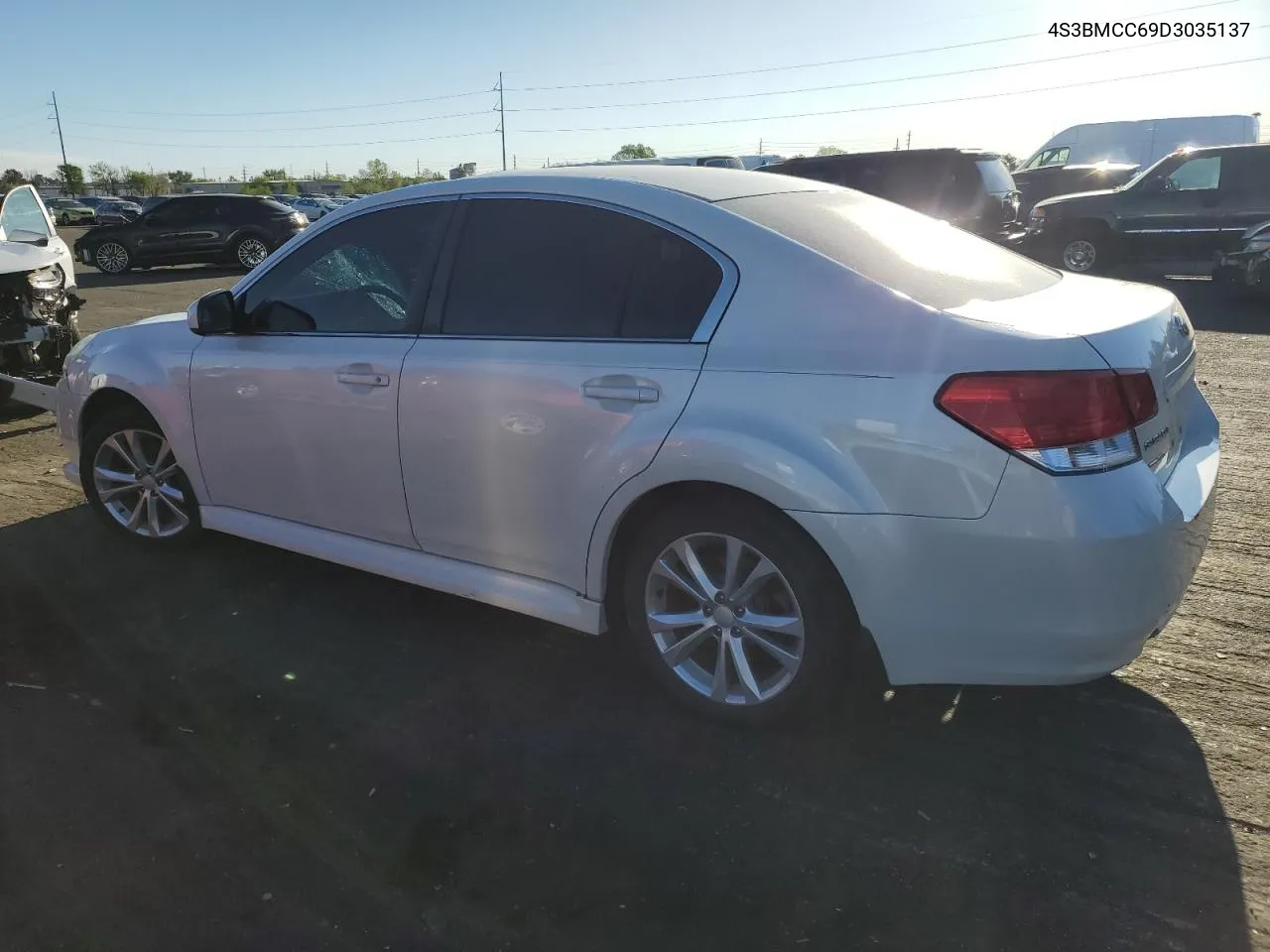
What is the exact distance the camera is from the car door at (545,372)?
2.86 m

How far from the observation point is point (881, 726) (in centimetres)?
297

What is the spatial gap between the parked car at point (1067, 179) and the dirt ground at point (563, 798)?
1983cm

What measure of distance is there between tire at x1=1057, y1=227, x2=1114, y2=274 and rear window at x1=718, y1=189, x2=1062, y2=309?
475 inches

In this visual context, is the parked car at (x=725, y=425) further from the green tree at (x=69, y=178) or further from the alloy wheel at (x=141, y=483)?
the green tree at (x=69, y=178)

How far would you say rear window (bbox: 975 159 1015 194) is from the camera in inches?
523

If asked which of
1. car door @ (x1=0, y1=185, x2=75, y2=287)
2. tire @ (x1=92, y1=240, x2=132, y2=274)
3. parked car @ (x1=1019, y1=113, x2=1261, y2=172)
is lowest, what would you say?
tire @ (x1=92, y1=240, x2=132, y2=274)

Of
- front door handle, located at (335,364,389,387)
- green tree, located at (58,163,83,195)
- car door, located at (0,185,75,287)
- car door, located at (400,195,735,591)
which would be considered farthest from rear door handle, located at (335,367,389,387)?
green tree, located at (58,163,83,195)

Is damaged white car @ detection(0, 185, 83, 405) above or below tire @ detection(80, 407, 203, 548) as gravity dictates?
above

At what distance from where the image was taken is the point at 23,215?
782 centimetres

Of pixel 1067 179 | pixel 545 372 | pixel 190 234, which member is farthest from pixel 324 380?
pixel 1067 179

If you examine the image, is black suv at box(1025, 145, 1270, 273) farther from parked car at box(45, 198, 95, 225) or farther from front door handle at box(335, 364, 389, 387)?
parked car at box(45, 198, 95, 225)

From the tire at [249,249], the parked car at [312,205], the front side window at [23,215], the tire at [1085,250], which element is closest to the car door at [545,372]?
the front side window at [23,215]

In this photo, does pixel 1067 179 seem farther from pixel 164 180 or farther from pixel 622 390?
pixel 164 180

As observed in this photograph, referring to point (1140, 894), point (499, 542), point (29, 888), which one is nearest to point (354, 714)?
point (499, 542)
